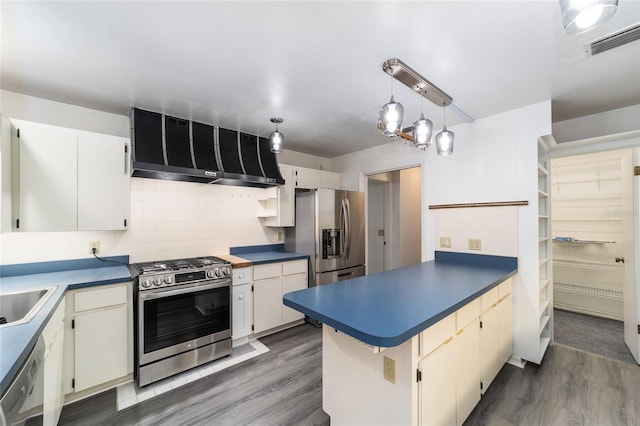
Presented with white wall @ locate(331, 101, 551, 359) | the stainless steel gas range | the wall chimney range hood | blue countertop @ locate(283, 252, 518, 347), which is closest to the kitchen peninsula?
blue countertop @ locate(283, 252, 518, 347)

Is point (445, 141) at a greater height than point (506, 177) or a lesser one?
greater

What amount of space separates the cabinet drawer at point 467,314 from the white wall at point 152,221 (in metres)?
2.63

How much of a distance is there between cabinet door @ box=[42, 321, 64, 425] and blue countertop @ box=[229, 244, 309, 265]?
156 cm

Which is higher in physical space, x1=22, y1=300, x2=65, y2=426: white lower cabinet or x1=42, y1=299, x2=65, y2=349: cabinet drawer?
x1=42, y1=299, x2=65, y2=349: cabinet drawer

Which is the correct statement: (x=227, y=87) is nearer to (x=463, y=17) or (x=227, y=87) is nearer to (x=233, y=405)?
(x=463, y=17)

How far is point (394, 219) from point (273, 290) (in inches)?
102

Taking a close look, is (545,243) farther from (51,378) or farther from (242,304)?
(51,378)

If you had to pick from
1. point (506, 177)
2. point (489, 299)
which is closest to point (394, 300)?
point (489, 299)

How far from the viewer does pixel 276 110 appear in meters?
2.54

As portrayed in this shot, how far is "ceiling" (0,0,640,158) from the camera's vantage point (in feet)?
4.34

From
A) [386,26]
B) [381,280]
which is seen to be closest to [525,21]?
[386,26]

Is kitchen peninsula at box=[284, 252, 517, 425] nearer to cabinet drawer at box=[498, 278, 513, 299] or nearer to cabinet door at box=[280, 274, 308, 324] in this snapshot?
cabinet drawer at box=[498, 278, 513, 299]

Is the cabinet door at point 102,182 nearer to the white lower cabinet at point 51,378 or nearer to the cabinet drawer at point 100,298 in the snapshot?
the cabinet drawer at point 100,298

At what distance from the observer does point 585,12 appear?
3.16 feet
